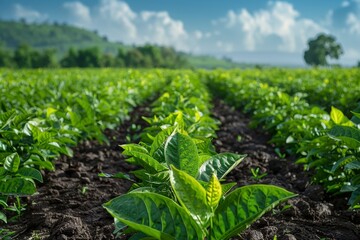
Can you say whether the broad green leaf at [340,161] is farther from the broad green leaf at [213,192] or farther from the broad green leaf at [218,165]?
the broad green leaf at [213,192]

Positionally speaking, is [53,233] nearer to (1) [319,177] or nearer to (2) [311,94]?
(1) [319,177]

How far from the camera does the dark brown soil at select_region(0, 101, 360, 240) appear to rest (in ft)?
9.75

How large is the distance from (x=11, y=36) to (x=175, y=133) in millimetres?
192774

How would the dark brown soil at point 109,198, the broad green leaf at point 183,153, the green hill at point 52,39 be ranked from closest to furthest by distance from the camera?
the broad green leaf at point 183,153, the dark brown soil at point 109,198, the green hill at point 52,39

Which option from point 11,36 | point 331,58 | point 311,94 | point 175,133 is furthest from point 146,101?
point 11,36

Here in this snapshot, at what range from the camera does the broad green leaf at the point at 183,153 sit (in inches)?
83.1

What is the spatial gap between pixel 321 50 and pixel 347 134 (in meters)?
78.9

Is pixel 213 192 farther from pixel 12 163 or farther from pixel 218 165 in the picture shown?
pixel 12 163

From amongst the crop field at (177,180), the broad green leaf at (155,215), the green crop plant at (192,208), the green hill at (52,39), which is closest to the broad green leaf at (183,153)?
the crop field at (177,180)

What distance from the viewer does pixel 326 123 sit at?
152 inches

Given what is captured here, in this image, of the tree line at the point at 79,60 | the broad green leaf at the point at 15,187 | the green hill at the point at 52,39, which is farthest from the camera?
the green hill at the point at 52,39

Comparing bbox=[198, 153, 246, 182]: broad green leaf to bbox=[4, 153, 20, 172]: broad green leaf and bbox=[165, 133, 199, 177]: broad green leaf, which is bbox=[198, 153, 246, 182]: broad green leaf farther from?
bbox=[4, 153, 20, 172]: broad green leaf

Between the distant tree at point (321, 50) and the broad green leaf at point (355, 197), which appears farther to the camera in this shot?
the distant tree at point (321, 50)

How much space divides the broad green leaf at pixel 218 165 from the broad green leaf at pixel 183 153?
6 cm
